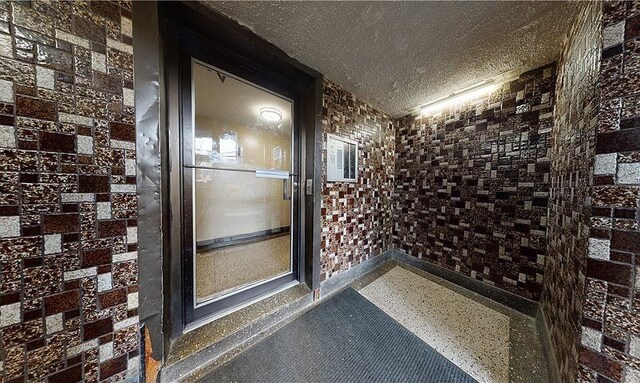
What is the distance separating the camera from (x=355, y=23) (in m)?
0.91

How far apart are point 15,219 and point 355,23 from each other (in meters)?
1.48

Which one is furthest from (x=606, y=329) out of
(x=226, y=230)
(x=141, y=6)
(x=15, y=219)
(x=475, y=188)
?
(x=226, y=230)

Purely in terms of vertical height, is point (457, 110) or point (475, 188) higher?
point (457, 110)

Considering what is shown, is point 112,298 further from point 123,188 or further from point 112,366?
point 123,188

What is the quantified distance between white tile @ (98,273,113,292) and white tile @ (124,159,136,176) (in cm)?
38

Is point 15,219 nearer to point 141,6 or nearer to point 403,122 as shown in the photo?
point 141,6

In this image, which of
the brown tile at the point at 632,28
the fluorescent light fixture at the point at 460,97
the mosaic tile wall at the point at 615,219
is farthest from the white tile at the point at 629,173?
the fluorescent light fixture at the point at 460,97

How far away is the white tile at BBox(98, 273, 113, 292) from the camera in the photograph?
658 millimetres

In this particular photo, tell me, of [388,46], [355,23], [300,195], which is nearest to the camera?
[355,23]

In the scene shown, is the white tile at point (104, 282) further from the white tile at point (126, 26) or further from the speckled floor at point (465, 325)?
the speckled floor at point (465, 325)

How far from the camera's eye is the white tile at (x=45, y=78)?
56 cm

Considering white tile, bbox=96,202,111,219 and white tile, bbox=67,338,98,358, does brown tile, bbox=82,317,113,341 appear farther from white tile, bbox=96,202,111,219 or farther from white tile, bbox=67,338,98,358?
white tile, bbox=96,202,111,219

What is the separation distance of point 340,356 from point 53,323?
45.4 inches

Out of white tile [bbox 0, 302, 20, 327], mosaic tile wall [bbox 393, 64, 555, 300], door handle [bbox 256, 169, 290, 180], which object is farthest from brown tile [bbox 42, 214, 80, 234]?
mosaic tile wall [bbox 393, 64, 555, 300]
